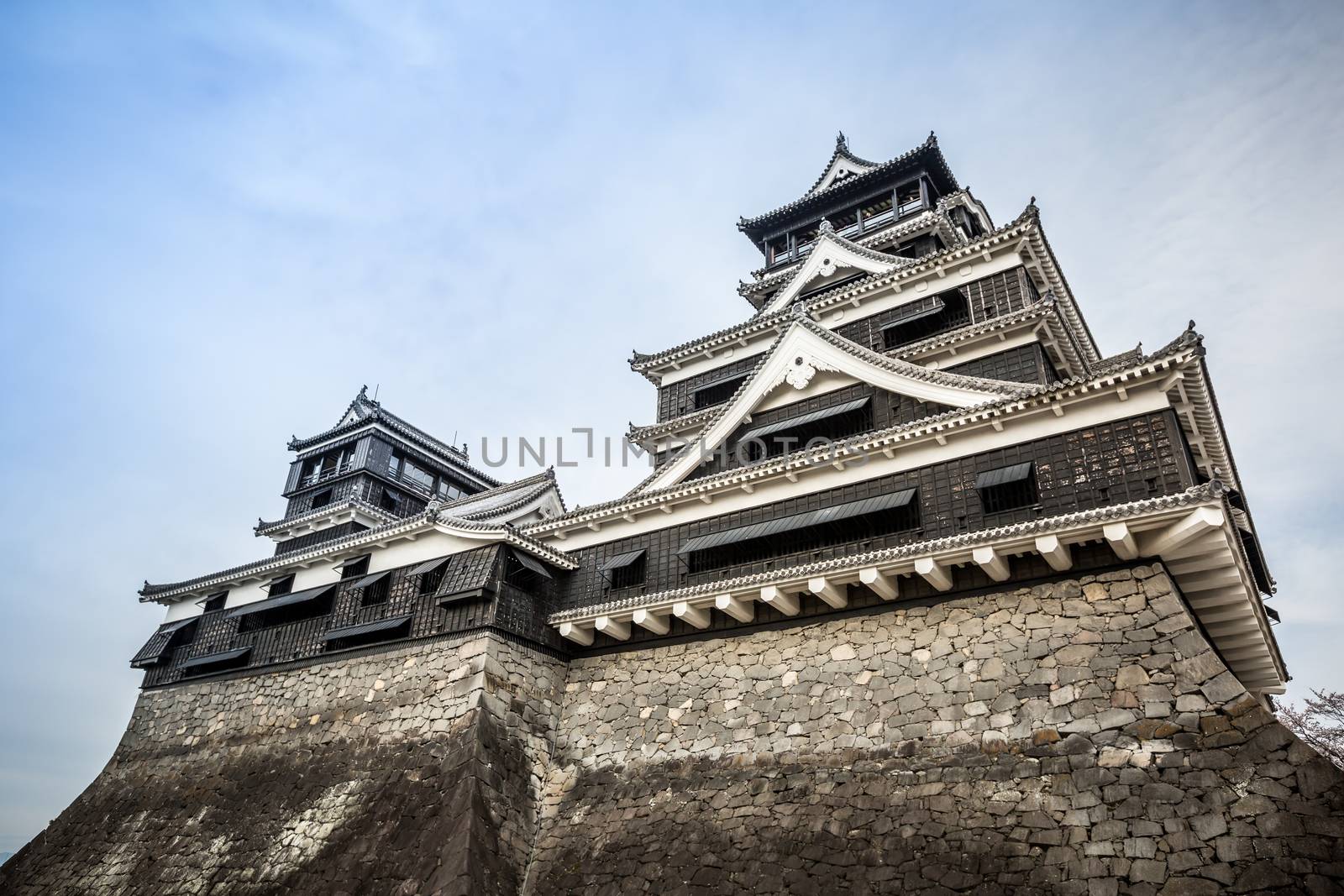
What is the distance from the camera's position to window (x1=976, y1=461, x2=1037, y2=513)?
13953 millimetres

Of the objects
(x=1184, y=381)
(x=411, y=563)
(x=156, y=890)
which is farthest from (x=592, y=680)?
(x=1184, y=381)

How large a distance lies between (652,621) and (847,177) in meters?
18.5

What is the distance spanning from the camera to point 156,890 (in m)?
16.9

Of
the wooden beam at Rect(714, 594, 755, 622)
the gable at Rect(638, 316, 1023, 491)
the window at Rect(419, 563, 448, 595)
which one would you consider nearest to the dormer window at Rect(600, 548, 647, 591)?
the gable at Rect(638, 316, 1023, 491)

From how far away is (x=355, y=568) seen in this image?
20484mm

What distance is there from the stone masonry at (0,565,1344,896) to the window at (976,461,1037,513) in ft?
5.19

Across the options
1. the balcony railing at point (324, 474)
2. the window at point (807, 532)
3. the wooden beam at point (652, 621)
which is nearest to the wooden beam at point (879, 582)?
the window at point (807, 532)

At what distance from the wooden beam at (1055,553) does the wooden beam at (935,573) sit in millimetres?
1488

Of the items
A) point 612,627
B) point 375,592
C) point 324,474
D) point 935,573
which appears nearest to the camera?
point 935,573

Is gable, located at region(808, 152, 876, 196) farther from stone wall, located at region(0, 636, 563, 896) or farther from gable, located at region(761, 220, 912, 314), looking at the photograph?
stone wall, located at region(0, 636, 563, 896)

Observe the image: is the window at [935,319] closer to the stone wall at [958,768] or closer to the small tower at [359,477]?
the stone wall at [958,768]

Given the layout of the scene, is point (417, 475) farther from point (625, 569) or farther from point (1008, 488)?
point (1008, 488)

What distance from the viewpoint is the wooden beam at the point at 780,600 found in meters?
14.9

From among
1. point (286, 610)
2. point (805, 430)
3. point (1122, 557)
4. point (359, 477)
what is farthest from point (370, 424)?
point (1122, 557)
